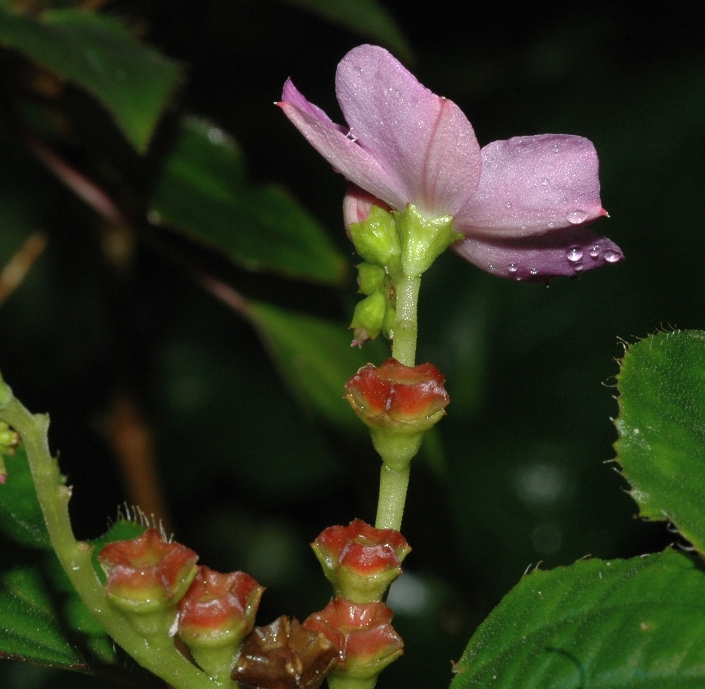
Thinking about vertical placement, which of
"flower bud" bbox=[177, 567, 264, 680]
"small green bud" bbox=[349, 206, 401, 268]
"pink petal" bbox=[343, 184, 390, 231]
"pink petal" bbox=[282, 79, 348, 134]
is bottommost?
"flower bud" bbox=[177, 567, 264, 680]

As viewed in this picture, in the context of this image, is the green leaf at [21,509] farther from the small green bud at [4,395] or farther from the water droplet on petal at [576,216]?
the water droplet on petal at [576,216]

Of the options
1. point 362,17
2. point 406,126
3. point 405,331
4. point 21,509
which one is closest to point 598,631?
point 405,331

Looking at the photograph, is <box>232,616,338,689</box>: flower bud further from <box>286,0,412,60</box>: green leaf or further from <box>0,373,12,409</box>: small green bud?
<box>286,0,412,60</box>: green leaf

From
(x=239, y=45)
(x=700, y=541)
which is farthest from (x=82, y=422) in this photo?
(x=700, y=541)

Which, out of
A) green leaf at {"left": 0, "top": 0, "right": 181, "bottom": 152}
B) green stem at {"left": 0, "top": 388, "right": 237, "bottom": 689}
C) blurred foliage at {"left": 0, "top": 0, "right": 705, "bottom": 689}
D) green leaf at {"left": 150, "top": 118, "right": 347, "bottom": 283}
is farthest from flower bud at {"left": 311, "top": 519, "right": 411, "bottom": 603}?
blurred foliage at {"left": 0, "top": 0, "right": 705, "bottom": 689}

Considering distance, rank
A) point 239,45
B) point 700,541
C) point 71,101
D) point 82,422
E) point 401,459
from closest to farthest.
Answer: point 700,541 < point 401,459 < point 71,101 < point 82,422 < point 239,45

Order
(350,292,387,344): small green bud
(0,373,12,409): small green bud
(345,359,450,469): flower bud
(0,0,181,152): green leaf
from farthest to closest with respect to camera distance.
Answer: (0,0,181,152): green leaf
(350,292,387,344): small green bud
(345,359,450,469): flower bud
(0,373,12,409): small green bud

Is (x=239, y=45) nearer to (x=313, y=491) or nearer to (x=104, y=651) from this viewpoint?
(x=313, y=491)

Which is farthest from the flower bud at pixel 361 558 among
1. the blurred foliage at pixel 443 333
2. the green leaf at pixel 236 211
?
the blurred foliage at pixel 443 333
